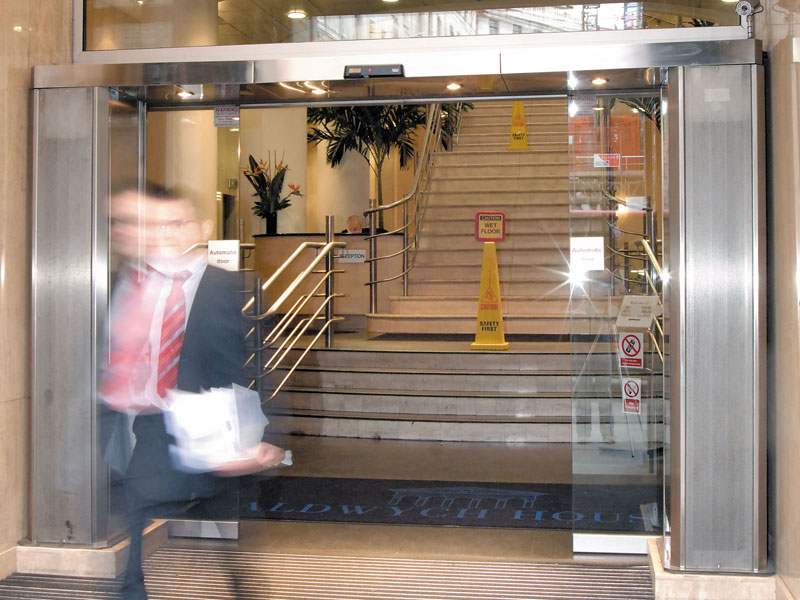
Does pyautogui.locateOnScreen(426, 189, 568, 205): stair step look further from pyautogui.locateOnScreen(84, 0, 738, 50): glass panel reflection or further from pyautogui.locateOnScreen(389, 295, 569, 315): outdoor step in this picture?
pyautogui.locateOnScreen(84, 0, 738, 50): glass panel reflection

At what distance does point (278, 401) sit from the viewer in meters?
6.41

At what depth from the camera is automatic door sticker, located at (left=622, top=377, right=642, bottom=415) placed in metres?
3.60

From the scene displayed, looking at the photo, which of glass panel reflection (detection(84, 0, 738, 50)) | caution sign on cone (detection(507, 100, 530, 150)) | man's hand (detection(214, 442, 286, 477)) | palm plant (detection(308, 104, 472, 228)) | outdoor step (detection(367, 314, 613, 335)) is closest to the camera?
man's hand (detection(214, 442, 286, 477))

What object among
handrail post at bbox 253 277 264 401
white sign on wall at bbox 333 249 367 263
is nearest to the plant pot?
white sign on wall at bbox 333 249 367 263

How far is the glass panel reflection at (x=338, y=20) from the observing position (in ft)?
10.8

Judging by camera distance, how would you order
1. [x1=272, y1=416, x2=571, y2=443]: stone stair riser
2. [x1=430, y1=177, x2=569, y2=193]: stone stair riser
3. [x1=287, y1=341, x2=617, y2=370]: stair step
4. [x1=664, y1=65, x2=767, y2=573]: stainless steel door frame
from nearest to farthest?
[x1=664, y1=65, x2=767, y2=573]: stainless steel door frame < [x1=272, y1=416, x2=571, y2=443]: stone stair riser < [x1=287, y1=341, x2=617, y2=370]: stair step < [x1=430, y1=177, x2=569, y2=193]: stone stair riser

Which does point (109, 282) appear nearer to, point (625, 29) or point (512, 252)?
point (625, 29)

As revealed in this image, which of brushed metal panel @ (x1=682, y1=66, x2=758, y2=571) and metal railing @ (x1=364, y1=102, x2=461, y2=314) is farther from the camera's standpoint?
metal railing @ (x1=364, y1=102, x2=461, y2=314)

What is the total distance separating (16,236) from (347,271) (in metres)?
6.15

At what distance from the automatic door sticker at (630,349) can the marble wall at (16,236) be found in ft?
8.31

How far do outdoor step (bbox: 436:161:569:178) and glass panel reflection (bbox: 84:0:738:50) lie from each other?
7.23 meters

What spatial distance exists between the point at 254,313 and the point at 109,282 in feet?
6.48

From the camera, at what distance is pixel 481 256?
931 cm

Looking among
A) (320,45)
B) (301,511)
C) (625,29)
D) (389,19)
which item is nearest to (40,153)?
(320,45)
